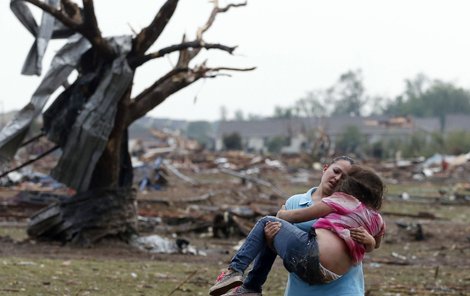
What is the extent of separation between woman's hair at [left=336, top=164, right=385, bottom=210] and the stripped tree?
7.95 metres

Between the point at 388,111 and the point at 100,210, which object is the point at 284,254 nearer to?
the point at 100,210

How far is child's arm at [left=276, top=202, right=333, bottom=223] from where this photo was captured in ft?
14.6

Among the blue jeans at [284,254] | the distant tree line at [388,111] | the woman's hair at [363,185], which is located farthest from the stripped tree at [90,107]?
the distant tree line at [388,111]

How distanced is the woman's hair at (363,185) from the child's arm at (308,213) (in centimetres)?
15

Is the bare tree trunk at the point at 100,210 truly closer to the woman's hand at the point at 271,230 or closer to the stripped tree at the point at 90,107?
the stripped tree at the point at 90,107

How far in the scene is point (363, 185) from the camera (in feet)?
14.7

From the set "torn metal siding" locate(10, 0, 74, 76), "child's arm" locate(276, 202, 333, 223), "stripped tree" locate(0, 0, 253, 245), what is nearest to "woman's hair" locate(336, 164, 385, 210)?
"child's arm" locate(276, 202, 333, 223)

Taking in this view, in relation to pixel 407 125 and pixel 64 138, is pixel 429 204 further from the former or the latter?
pixel 407 125

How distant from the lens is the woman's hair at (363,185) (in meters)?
4.49

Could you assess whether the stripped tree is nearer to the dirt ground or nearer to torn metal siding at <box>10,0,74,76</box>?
torn metal siding at <box>10,0,74,76</box>

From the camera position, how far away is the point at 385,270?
38.0 feet

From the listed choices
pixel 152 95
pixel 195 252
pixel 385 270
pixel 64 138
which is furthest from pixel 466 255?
pixel 64 138

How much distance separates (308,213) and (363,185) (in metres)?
0.33

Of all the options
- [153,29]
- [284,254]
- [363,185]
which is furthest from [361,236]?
[153,29]
